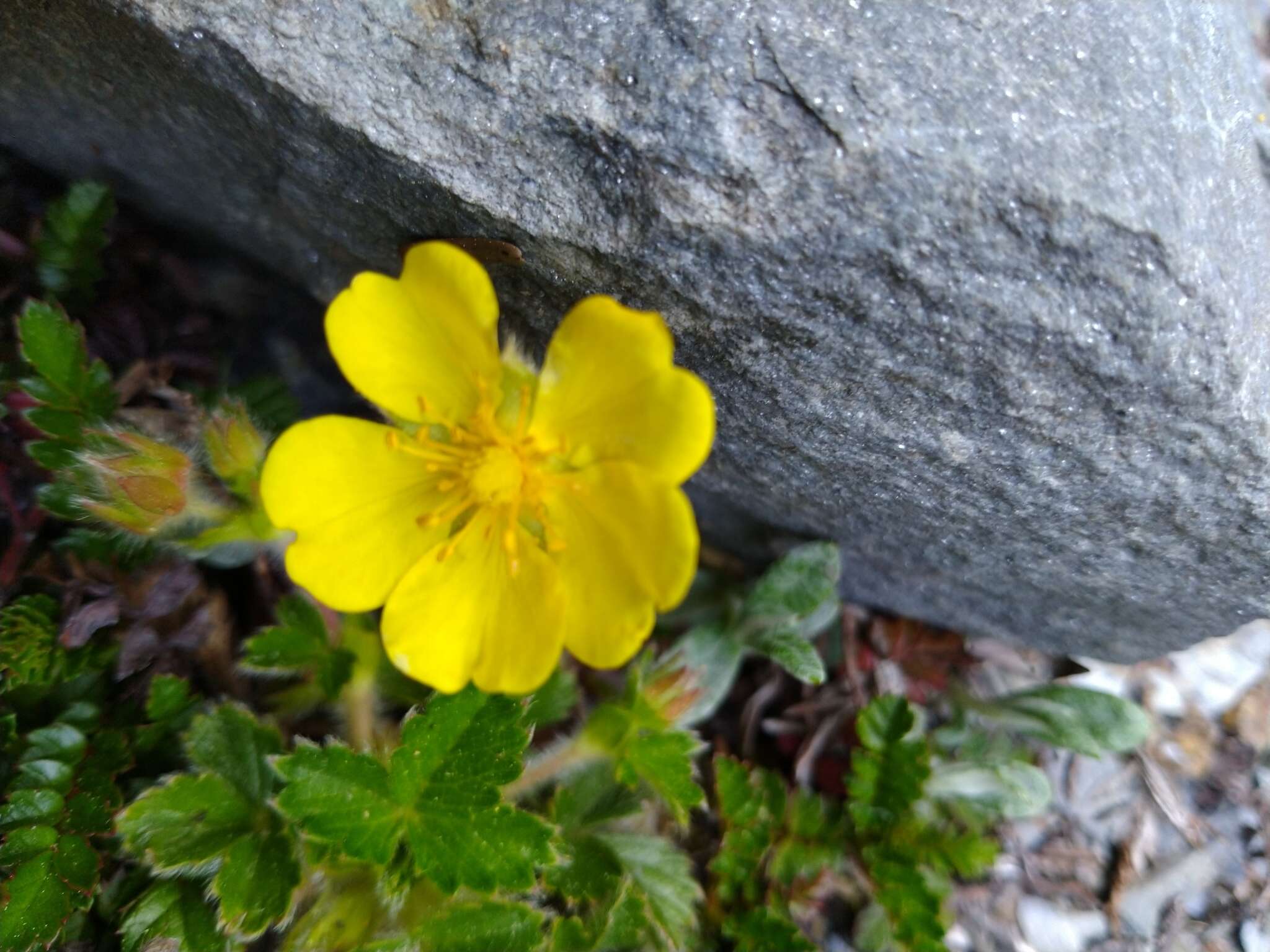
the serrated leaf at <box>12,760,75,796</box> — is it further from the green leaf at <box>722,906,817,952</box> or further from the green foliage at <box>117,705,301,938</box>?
the green leaf at <box>722,906,817,952</box>

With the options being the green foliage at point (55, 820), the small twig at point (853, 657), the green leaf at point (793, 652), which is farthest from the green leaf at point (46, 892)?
the small twig at point (853, 657)

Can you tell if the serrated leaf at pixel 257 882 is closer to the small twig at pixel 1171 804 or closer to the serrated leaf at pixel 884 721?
the serrated leaf at pixel 884 721

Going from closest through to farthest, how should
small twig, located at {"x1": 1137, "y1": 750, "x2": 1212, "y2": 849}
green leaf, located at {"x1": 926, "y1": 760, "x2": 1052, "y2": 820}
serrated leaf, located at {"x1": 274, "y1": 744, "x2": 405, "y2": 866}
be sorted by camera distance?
serrated leaf, located at {"x1": 274, "y1": 744, "x2": 405, "y2": 866} → green leaf, located at {"x1": 926, "y1": 760, "x2": 1052, "y2": 820} → small twig, located at {"x1": 1137, "y1": 750, "x2": 1212, "y2": 849}

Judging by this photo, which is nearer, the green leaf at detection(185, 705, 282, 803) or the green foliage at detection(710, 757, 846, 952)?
the green leaf at detection(185, 705, 282, 803)

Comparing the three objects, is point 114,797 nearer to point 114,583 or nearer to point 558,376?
point 114,583

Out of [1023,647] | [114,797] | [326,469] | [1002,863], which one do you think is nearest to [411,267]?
[326,469]

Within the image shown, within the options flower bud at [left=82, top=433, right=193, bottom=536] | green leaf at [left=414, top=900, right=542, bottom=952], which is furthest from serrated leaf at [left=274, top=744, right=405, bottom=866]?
flower bud at [left=82, top=433, right=193, bottom=536]

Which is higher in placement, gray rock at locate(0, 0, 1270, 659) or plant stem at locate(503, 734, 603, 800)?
gray rock at locate(0, 0, 1270, 659)

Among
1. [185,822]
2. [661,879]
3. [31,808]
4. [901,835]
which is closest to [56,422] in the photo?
[31,808]
